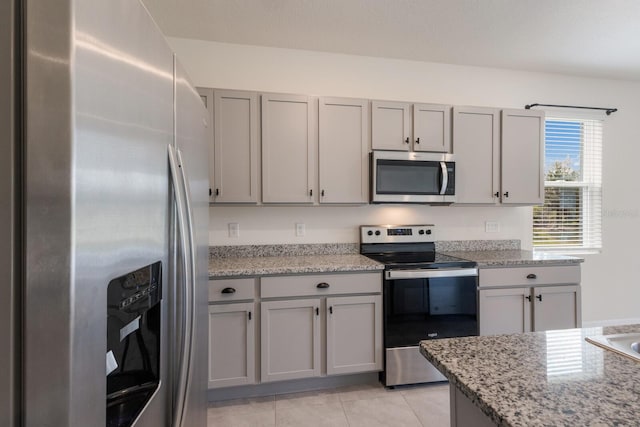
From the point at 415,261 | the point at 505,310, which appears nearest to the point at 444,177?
the point at 415,261

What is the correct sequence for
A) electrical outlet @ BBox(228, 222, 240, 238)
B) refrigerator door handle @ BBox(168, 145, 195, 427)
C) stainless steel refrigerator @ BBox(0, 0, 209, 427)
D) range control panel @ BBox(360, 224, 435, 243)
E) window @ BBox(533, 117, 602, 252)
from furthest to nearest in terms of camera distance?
window @ BBox(533, 117, 602, 252)
range control panel @ BBox(360, 224, 435, 243)
electrical outlet @ BBox(228, 222, 240, 238)
refrigerator door handle @ BBox(168, 145, 195, 427)
stainless steel refrigerator @ BBox(0, 0, 209, 427)

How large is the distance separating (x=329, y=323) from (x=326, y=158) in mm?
1216

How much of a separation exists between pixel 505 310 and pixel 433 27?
7.24ft

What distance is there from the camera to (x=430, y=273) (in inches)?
88.3

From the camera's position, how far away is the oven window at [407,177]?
2498 mm

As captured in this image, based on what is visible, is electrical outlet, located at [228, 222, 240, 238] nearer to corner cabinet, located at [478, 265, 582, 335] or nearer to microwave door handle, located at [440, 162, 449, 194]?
microwave door handle, located at [440, 162, 449, 194]

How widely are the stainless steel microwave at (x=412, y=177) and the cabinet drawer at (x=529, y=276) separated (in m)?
0.65

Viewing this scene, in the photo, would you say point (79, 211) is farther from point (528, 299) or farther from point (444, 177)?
point (528, 299)

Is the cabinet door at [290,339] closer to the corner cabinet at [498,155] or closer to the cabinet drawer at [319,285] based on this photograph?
the cabinet drawer at [319,285]

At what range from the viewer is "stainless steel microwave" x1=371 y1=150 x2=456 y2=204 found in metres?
2.49

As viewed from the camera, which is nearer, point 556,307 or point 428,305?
point 428,305

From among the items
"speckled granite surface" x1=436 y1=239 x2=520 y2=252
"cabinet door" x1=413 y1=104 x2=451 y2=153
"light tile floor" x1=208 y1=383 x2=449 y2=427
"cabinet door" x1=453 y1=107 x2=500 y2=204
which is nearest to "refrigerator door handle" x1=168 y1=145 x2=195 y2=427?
"light tile floor" x1=208 y1=383 x2=449 y2=427

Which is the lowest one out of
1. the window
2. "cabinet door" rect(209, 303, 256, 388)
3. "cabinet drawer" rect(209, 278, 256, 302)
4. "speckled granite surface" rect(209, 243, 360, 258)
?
"cabinet door" rect(209, 303, 256, 388)

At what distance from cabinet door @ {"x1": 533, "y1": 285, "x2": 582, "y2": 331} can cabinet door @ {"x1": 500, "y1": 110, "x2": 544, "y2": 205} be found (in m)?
0.77
